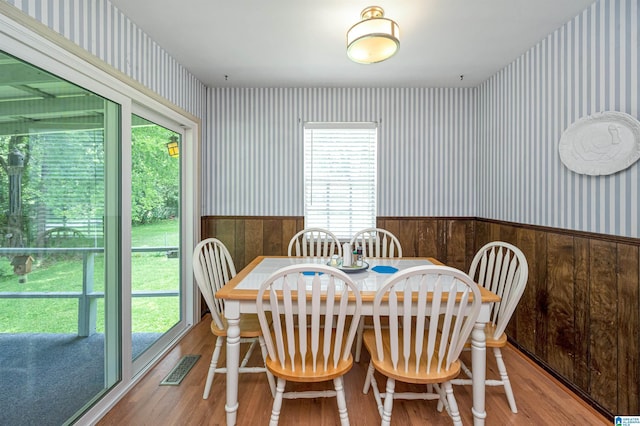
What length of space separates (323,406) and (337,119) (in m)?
2.83

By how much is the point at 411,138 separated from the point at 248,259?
7.83 feet

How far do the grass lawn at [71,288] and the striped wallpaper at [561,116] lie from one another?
126 inches

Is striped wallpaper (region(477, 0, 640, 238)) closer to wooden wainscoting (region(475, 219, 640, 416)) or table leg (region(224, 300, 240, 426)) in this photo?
wooden wainscoting (region(475, 219, 640, 416))

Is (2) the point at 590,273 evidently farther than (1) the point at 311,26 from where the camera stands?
No

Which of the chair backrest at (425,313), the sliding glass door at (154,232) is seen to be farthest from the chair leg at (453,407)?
the sliding glass door at (154,232)

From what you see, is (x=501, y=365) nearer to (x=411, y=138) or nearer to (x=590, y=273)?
(x=590, y=273)

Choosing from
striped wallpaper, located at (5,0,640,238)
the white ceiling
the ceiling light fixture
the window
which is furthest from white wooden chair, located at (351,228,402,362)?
the white ceiling

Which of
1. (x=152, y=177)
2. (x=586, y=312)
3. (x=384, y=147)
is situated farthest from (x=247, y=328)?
(x=384, y=147)

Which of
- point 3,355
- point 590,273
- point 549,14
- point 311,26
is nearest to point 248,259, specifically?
point 3,355

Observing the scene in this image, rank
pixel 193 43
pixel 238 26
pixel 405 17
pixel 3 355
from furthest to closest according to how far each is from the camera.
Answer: pixel 193 43 < pixel 238 26 < pixel 405 17 < pixel 3 355

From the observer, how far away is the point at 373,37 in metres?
1.76

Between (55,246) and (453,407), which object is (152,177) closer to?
(55,246)

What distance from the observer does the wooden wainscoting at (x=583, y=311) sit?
5.57 ft

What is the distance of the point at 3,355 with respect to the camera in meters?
1.33
